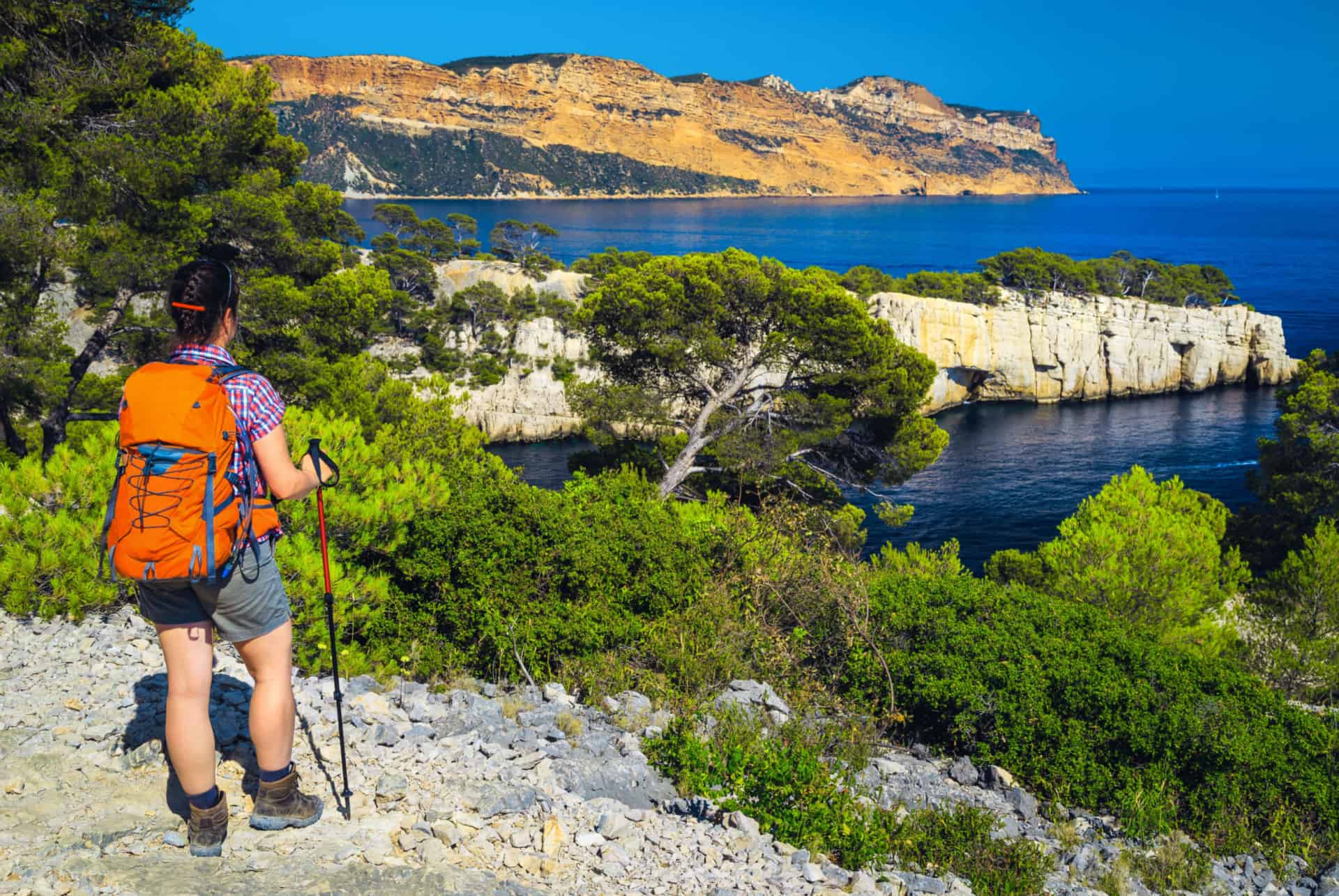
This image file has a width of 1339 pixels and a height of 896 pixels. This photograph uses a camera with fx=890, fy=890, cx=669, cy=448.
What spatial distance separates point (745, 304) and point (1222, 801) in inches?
565

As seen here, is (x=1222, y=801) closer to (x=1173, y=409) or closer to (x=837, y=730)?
(x=837, y=730)

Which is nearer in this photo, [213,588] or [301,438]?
[213,588]

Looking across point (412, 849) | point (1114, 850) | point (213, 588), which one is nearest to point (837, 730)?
point (1114, 850)

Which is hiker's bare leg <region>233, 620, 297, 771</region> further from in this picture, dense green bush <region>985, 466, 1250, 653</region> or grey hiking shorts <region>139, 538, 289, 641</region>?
dense green bush <region>985, 466, 1250, 653</region>

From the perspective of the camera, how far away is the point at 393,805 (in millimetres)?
4137

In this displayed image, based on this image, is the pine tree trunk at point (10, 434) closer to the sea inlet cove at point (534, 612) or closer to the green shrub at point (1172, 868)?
the sea inlet cove at point (534, 612)

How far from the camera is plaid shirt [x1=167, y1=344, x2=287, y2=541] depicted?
10.7 feet

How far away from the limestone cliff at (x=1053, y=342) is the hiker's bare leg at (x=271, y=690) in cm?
4204

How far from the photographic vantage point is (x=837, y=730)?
6.29 m

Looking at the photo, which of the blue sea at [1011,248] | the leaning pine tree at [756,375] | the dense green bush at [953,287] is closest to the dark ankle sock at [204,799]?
the leaning pine tree at [756,375]

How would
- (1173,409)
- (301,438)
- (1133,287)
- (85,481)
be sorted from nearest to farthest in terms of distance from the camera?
(85,481), (301,438), (1173,409), (1133,287)

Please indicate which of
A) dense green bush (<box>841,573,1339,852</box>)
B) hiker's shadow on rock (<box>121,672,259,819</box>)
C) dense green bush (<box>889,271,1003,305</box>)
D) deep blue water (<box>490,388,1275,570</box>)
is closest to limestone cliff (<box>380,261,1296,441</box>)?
deep blue water (<box>490,388,1275,570</box>)

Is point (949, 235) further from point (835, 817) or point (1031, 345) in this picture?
point (835, 817)

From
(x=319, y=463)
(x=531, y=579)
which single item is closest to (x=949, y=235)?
(x=531, y=579)
